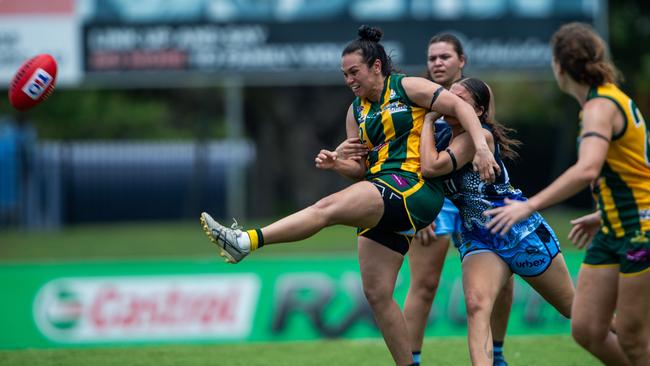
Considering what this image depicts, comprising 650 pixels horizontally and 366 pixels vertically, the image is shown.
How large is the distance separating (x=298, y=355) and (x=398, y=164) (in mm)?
2720

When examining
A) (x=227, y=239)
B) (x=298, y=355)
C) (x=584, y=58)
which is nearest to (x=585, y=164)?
(x=584, y=58)

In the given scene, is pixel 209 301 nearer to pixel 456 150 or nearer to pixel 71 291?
pixel 71 291

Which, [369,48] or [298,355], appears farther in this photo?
[298,355]

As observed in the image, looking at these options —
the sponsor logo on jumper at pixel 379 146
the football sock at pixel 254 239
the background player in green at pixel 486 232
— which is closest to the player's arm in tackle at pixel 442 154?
the background player in green at pixel 486 232

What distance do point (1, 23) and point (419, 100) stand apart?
1263cm

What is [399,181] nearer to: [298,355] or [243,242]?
[243,242]

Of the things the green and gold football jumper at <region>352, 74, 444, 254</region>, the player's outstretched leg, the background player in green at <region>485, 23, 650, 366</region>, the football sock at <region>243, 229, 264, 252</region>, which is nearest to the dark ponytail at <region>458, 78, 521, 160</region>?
the green and gold football jumper at <region>352, 74, 444, 254</region>

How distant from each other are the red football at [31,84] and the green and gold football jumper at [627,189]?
12.7ft

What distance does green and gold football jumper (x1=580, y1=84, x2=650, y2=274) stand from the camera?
484cm

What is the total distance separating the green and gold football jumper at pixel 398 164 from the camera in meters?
5.68

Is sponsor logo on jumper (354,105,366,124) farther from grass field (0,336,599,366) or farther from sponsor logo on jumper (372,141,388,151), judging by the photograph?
grass field (0,336,599,366)

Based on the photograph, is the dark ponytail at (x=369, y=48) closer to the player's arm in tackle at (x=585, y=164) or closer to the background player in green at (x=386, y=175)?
the background player in green at (x=386, y=175)

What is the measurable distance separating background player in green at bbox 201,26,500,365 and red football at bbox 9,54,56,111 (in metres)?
2.25

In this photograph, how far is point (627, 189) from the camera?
4.91 m
